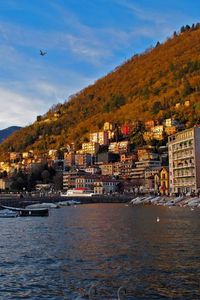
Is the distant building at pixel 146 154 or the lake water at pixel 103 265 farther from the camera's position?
the distant building at pixel 146 154

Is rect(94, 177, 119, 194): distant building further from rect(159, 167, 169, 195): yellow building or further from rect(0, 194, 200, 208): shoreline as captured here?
rect(159, 167, 169, 195): yellow building

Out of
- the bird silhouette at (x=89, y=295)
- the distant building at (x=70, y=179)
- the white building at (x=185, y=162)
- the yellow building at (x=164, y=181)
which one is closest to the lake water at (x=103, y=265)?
the bird silhouette at (x=89, y=295)

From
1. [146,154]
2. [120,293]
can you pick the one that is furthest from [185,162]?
[120,293]

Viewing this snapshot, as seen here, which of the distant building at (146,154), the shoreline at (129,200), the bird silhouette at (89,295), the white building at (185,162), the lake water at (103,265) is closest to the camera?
the bird silhouette at (89,295)

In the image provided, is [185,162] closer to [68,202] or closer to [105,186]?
[68,202]

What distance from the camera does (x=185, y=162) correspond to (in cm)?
11881

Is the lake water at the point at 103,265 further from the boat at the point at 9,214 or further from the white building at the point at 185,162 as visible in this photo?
the white building at the point at 185,162

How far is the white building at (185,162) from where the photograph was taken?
11375cm

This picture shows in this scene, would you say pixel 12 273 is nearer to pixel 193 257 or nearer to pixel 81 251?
pixel 81 251

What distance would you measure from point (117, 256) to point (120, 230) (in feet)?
53.1

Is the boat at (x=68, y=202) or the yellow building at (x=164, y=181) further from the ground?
the yellow building at (x=164, y=181)

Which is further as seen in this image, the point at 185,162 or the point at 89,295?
the point at 185,162

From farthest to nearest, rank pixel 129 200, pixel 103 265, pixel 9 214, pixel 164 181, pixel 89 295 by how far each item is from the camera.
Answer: pixel 164 181, pixel 129 200, pixel 9 214, pixel 103 265, pixel 89 295

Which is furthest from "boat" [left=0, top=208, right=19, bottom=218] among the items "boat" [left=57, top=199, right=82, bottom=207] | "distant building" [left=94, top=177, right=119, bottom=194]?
"distant building" [left=94, top=177, right=119, bottom=194]
